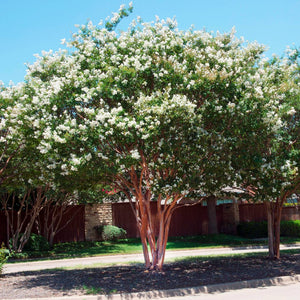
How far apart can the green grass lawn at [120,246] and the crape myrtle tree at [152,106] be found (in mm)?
9897

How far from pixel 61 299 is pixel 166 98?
492 centimetres

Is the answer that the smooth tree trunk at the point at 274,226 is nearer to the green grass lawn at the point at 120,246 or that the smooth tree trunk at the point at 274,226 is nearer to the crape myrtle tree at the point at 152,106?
the crape myrtle tree at the point at 152,106

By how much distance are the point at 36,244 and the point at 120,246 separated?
4442 mm

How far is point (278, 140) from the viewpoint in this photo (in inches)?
447

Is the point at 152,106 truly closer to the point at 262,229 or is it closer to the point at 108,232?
the point at 108,232

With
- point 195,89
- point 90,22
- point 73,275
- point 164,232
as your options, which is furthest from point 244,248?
point 90,22

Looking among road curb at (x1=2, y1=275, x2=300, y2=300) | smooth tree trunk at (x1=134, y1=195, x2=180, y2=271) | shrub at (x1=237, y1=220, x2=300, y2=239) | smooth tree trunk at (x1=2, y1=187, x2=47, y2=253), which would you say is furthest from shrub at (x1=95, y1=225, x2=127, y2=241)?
road curb at (x1=2, y1=275, x2=300, y2=300)

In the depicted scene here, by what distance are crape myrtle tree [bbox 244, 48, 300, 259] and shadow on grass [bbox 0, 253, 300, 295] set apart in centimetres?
223

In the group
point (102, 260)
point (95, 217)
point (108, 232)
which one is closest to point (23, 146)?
point (102, 260)

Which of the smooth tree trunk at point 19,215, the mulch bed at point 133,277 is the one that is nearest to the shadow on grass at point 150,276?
the mulch bed at point 133,277

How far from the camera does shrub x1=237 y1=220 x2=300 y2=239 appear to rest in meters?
26.6

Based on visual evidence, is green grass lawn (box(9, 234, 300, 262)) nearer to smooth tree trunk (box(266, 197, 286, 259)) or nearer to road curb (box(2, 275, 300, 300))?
smooth tree trunk (box(266, 197, 286, 259))

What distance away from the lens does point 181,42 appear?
35.7 ft

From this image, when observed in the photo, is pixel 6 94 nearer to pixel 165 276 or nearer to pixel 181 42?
pixel 181 42
